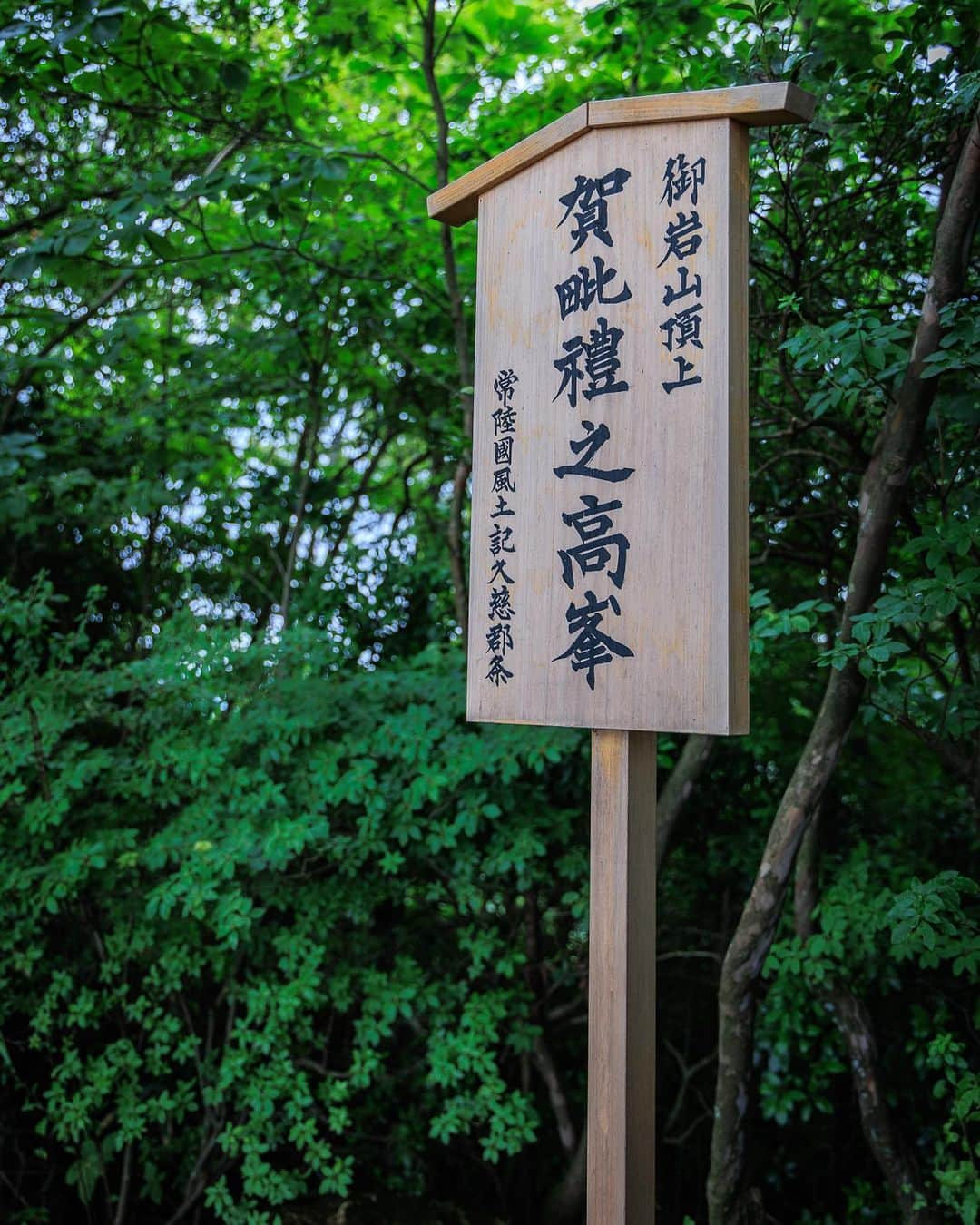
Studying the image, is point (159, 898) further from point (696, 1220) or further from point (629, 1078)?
point (696, 1220)

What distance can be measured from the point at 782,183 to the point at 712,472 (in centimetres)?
113

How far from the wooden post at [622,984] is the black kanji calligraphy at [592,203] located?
3.24 ft

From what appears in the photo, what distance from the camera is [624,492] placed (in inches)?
73.0

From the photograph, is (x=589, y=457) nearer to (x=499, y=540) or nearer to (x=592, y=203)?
(x=499, y=540)

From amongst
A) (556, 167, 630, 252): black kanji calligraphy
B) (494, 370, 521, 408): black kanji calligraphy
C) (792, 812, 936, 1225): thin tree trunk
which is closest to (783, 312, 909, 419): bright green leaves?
(556, 167, 630, 252): black kanji calligraphy

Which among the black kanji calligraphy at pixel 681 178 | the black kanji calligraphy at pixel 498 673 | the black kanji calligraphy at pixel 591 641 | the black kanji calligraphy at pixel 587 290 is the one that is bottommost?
the black kanji calligraphy at pixel 498 673

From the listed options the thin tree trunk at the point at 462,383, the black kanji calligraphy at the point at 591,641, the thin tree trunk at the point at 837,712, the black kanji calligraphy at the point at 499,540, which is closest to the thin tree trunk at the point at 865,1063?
the thin tree trunk at the point at 837,712

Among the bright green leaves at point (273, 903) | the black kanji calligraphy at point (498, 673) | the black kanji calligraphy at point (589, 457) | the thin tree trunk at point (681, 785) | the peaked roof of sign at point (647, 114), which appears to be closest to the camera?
the peaked roof of sign at point (647, 114)

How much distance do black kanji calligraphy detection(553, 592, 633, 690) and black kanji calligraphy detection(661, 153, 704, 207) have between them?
76cm

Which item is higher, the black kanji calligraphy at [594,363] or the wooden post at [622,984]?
the black kanji calligraphy at [594,363]

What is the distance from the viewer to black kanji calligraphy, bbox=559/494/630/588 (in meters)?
1.86

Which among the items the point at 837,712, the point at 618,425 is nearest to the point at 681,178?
the point at 618,425

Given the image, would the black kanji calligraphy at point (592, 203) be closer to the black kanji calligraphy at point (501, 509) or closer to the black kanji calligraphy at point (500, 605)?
the black kanji calligraphy at point (501, 509)

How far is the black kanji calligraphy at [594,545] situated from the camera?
73.1 inches
